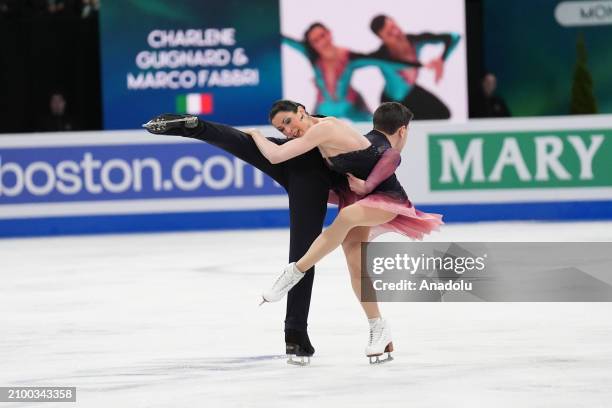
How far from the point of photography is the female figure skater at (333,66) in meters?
15.8

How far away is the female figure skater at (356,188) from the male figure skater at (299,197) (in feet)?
0.27

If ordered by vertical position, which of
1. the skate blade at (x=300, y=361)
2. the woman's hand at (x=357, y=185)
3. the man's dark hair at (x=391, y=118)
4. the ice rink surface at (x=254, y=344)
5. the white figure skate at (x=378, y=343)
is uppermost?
the man's dark hair at (x=391, y=118)

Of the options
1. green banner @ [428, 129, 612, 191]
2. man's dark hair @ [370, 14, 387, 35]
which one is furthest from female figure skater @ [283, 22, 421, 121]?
green banner @ [428, 129, 612, 191]

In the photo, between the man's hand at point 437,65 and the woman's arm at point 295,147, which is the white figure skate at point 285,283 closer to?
the woman's arm at point 295,147

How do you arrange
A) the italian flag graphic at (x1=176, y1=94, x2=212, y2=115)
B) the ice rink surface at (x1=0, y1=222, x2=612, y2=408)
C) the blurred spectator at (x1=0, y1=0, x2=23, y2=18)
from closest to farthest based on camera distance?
the ice rink surface at (x1=0, y1=222, x2=612, y2=408)
the italian flag graphic at (x1=176, y1=94, x2=212, y2=115)
the blurred spectator at (x1=0, y1=0, x2=23, y2=18)

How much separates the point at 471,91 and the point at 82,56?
197 inches

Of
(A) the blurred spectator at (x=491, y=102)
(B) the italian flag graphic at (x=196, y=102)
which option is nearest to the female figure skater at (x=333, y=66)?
(A) the blurred spectator at (x=491, y=102)

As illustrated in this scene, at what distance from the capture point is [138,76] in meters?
16.4

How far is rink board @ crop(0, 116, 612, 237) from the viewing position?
42.7 ft

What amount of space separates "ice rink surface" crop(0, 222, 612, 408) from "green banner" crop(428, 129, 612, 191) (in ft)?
9.95

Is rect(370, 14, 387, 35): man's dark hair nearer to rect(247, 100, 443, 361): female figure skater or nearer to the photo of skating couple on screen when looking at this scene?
the photo of skating couple on screen

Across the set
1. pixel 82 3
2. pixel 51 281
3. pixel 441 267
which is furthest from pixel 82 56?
pixel 441 267

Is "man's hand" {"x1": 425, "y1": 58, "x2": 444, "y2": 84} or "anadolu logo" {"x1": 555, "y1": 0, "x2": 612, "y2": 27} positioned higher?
"anadolu logo" {"x1": 555, "y1": 0, "x2": 612, "y2": 27}

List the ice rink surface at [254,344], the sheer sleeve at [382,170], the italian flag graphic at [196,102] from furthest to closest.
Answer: the italian flag graphic at [196,102], the sheer sleeve at [382,170], the ice rink surface at [254,344]
